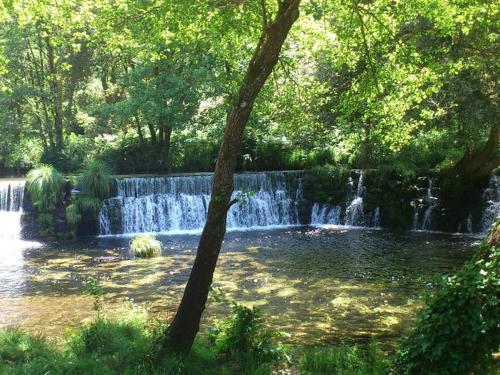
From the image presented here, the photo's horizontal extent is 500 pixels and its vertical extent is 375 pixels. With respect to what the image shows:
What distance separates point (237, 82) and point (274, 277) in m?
5.84

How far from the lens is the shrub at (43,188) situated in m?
16.8

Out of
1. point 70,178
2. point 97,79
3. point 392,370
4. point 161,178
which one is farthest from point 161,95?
point 392,370

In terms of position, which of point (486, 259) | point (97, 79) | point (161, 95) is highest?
point (97, 79)

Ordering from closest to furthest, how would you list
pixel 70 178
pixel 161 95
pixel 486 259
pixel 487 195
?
pixel 486 259, pixel 487 195, pixel 70 178, pixel 161 95

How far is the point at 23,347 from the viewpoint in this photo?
590 centimetres

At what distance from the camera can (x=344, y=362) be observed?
219 inches

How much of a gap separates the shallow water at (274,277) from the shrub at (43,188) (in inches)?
72.8

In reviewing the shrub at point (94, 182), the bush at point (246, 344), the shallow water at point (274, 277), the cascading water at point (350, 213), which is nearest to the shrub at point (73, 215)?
the shrub at point (94, 182)

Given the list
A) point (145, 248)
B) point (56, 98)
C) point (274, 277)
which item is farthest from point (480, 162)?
point (56, 98)

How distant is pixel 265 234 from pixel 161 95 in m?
6.77

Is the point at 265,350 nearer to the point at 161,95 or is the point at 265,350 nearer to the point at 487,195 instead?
the point at 487,195

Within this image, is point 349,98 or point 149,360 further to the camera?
point 349,98

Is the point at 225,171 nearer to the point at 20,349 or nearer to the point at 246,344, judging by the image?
the point at 246,344

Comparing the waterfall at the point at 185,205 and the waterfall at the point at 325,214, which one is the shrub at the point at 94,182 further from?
the waterfall at the point at 325,214
